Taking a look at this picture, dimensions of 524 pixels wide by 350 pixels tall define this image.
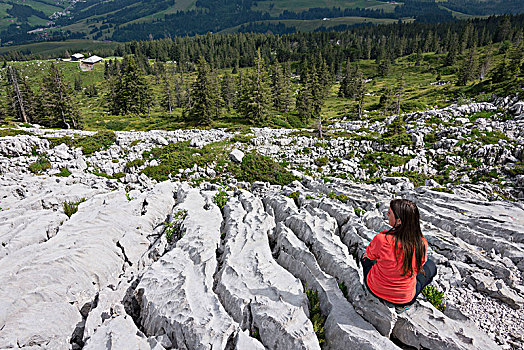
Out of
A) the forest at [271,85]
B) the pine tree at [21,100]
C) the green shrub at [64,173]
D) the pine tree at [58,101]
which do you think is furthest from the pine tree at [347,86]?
the green shrub at [64,173]

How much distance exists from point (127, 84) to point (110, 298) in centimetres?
7278

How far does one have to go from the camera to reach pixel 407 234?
5.78 metres

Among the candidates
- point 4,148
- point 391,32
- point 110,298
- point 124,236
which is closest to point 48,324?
point 110,298

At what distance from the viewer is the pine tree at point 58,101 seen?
167 feet

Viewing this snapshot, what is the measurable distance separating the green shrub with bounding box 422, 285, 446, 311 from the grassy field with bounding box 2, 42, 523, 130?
43.9m

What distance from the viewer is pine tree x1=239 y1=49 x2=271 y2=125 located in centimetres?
5328

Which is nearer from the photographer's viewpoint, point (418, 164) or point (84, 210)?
point (84, 210)

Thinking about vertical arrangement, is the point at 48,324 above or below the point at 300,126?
above

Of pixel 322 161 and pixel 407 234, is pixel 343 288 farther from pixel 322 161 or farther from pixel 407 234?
pixel 322 161

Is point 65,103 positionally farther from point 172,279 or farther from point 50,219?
point 172,279

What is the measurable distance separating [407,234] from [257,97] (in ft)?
167

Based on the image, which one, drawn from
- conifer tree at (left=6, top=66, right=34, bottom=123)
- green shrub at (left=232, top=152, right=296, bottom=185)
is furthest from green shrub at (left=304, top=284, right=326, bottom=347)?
conifer tree at (left=6, top=66, right=34, bottom=123)

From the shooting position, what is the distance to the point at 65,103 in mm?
51469

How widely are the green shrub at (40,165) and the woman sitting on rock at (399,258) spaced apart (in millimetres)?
26584
